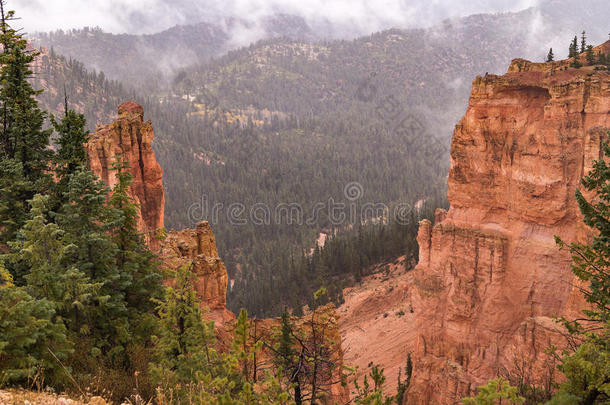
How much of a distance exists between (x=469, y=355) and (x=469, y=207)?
827cm

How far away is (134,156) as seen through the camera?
2794 cm

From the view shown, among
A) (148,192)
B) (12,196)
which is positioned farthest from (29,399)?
(148,192)

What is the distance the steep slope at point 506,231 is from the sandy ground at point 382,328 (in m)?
6.27

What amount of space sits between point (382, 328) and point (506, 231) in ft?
68.1

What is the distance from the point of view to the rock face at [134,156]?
89.2 feet

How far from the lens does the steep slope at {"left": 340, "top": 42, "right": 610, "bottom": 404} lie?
803 inches

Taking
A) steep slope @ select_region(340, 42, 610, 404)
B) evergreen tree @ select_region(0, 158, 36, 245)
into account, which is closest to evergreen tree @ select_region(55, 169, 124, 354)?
evergreen tree @ select_region(0, 158, 36, 245)

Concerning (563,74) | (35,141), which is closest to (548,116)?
(563,74)

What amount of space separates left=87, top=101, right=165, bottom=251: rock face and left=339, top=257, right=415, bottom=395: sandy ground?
16067mm

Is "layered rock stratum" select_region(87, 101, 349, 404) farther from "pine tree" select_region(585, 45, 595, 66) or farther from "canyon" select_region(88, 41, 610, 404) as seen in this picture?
"pine tree" select_region(585, 45, 595, 66)

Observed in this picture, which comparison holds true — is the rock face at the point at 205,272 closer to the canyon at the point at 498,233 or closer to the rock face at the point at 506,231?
the canyon at the point at 498,233

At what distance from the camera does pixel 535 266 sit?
857 inches

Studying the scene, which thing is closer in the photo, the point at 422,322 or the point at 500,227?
the point at 500,227

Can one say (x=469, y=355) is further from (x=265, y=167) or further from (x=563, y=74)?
(x=265, y=167)
